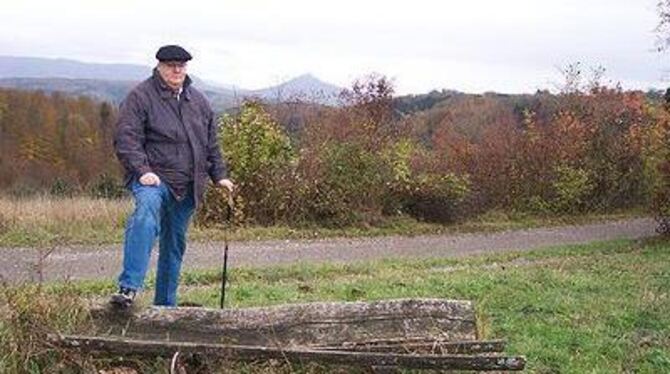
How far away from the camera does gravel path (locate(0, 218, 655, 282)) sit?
12258mm

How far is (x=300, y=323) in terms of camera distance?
5660mm

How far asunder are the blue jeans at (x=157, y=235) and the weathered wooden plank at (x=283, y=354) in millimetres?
717

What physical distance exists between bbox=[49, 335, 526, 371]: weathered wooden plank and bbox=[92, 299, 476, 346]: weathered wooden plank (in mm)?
280

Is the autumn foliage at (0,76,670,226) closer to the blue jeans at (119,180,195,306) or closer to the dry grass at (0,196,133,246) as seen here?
the dry grass at (0,196,133,246)

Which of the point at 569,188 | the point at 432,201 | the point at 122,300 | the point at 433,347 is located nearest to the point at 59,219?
the point at 432,201

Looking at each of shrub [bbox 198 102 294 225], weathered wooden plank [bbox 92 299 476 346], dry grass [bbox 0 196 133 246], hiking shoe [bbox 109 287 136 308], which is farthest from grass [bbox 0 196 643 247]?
weathered wooden plank [bbox 92 299 476 346]

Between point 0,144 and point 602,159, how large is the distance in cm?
5429

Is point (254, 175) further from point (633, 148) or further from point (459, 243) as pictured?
point (633, 148)

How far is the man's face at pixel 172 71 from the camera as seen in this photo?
21.6ft

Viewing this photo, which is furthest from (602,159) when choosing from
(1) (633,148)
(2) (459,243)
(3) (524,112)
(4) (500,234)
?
(2) (459,243)

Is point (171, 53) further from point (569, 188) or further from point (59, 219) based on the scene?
point (569, 188)

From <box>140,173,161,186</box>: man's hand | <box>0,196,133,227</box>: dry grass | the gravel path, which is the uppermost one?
<box>140,173,161,186</box>: man's hand

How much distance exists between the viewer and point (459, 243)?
1808cm

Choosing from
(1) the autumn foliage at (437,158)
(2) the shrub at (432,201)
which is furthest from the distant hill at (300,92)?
(2) the shrub at (432,201)
